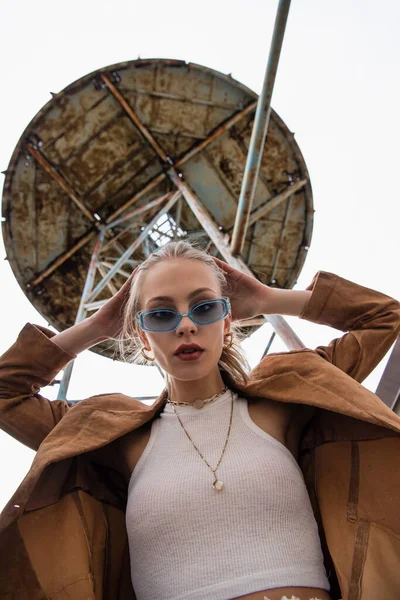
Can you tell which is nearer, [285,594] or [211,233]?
[285,594]

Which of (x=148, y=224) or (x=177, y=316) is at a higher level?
(x=148, y=224)

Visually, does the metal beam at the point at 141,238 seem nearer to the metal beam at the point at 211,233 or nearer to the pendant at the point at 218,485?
the metal beam at the point at 211,233

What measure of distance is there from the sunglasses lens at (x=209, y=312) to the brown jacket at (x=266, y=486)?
33 centimetres

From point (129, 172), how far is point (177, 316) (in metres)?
7.01

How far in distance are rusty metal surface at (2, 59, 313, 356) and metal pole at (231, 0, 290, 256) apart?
3291 millimetres

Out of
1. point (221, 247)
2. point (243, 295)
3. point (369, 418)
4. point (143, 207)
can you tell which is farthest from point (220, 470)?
point (143, 207)

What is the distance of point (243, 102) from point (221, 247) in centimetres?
334

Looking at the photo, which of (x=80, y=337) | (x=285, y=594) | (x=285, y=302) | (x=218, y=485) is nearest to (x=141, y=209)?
(x=80, y=337)

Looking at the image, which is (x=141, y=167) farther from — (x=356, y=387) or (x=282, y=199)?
(x=356, y=387)

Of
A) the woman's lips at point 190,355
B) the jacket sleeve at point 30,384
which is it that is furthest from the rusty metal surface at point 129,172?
the woman's lips at point 190,355

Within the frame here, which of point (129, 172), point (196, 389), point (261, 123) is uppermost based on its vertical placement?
point (129, 172)

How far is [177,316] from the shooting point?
2.04 metres

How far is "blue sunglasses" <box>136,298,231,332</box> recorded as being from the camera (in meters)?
2.03

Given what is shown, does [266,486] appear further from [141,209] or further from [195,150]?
[195,150]
